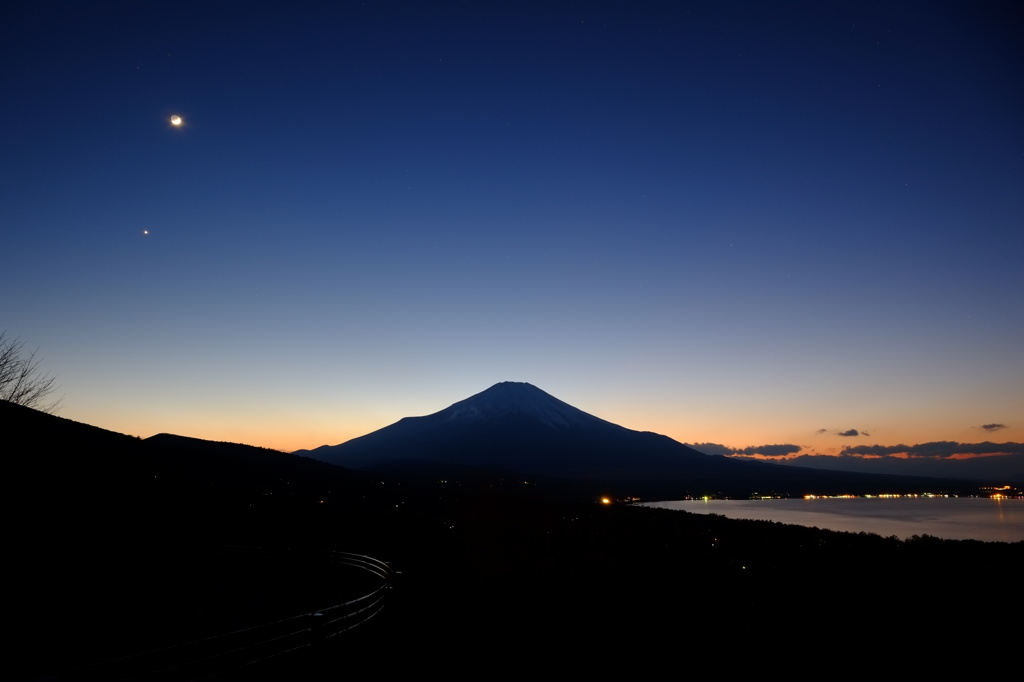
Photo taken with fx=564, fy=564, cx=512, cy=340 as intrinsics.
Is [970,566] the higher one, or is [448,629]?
[970,566]

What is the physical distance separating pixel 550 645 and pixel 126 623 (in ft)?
42.7

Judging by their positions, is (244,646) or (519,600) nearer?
(244,646)

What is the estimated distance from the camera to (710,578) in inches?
823

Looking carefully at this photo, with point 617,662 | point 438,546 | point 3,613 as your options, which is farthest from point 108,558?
point 617,662

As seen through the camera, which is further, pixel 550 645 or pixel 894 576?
pixel 894 576

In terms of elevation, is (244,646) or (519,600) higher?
(244,646)

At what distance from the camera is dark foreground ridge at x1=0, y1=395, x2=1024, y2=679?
12.4m

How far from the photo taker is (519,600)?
20.2m

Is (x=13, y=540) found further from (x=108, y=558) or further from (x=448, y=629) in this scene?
(x=448, y=629)

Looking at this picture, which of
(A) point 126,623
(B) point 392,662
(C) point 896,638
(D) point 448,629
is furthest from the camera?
(A) point 126,623

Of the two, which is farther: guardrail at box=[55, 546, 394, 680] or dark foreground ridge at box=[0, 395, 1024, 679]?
dark foreground ridge at box=[0, 395, 1024, 679]

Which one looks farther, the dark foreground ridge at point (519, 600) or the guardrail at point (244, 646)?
the dark foreground ridge at point (519, 600)

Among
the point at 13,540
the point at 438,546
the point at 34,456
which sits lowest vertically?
the point at 438,546

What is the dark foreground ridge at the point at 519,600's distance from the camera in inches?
490
